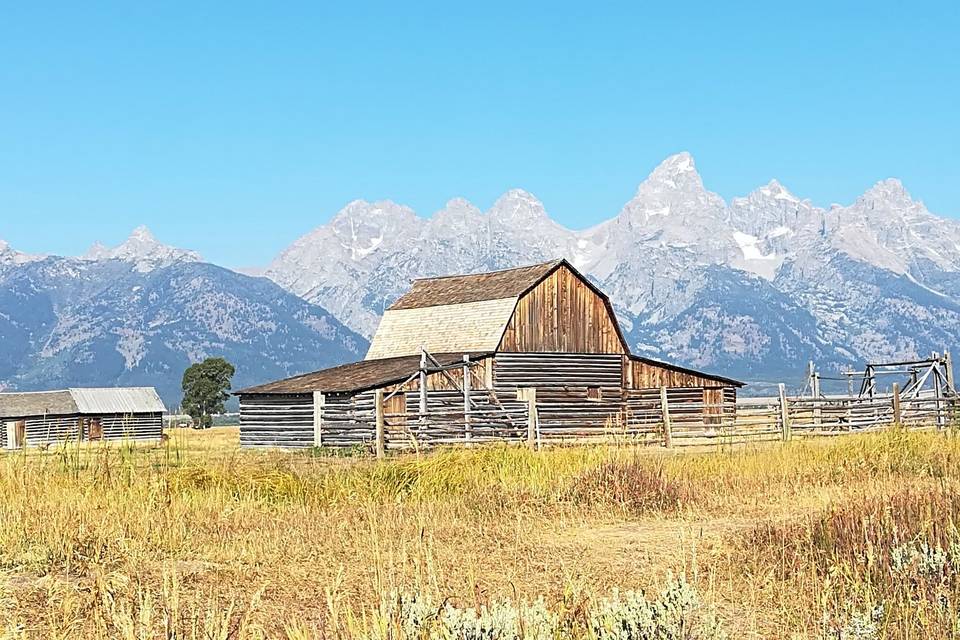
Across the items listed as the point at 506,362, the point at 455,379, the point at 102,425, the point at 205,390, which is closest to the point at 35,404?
the point at 102,425

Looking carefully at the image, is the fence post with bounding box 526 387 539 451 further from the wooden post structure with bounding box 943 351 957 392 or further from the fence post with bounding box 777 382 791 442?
the wooden post structure with bounding box 943 351 957 392

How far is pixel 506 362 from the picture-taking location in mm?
44500

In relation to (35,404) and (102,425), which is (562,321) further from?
(35,404)

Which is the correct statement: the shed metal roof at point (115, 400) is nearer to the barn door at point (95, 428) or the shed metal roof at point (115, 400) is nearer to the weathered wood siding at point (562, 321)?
the barn door at point (95, 428)

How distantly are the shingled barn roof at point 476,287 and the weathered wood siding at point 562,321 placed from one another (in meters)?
0.50

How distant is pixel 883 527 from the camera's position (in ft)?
32.2

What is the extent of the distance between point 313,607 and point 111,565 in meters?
2.11

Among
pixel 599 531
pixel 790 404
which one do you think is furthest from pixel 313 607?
pixel 790 404

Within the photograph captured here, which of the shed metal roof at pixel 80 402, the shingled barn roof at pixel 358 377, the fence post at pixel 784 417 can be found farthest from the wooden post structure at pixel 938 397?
the shed metal roof at pixel 80 402

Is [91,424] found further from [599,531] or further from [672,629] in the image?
[672,629]

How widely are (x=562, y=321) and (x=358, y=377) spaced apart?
9559mm

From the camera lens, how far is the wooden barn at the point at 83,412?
222 feet

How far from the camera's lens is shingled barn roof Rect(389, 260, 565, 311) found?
46.1 m

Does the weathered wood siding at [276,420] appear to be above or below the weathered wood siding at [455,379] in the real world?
below
